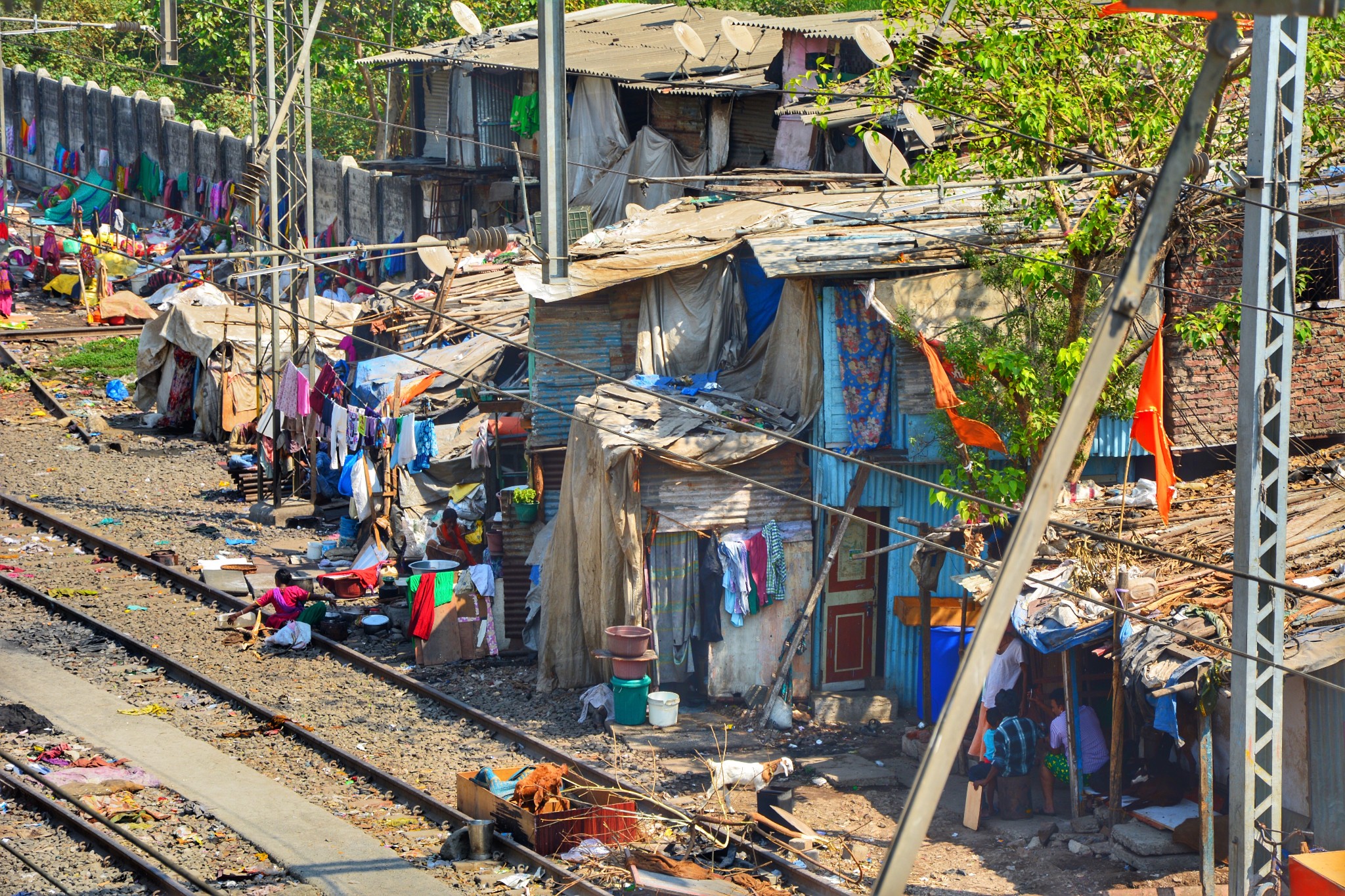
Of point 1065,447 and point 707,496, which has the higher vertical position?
point 1065,447

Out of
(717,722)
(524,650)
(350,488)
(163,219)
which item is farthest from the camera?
(163,219)

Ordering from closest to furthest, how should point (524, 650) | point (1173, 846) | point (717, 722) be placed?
point (1173, 846)
point (717, 722)
point (524, 650)

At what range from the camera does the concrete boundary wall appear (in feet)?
106

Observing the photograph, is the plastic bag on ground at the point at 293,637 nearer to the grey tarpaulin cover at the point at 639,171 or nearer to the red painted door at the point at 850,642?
the red painted door at the point at 850,642

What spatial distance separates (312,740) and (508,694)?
2.30 meters

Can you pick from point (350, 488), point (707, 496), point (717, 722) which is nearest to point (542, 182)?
point (707, 496)

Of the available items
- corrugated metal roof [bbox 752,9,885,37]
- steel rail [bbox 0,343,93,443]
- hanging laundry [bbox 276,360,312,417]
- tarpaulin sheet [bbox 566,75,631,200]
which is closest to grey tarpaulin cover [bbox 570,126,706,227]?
tarpaulin sheet [bbox 566,75,631,200]

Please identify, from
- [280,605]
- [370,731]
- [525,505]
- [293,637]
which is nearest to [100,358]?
[280,605]

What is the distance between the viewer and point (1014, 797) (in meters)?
11.7

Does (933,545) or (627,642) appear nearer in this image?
(933,545)

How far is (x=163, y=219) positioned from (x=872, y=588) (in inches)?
1244

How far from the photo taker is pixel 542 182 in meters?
10.6

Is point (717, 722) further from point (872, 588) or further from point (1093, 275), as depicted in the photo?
point (1093, 275)

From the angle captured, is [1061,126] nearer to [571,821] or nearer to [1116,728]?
[1116,728]
